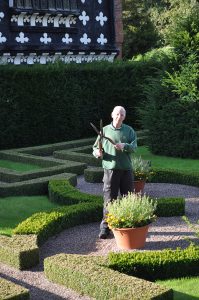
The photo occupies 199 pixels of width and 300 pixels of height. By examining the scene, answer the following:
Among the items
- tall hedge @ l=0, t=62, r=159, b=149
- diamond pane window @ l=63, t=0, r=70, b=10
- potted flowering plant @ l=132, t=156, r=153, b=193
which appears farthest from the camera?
diamond pane window @ l=63, t=0, r=70, b=10

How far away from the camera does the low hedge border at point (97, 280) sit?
5902 mm

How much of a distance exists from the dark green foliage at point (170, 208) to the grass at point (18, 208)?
2.09 meters

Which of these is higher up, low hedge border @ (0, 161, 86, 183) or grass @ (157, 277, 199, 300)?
low hedge border @ (0, 161, 86, 183)

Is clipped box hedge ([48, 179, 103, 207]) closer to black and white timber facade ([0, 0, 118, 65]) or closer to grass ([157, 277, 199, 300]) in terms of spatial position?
A: grass ([157, 277, 199, 300])

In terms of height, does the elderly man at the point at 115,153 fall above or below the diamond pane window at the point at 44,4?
below

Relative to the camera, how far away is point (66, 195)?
1044cm

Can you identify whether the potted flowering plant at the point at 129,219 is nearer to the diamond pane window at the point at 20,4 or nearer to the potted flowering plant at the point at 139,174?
the potted flowering plant at the point at 139,174

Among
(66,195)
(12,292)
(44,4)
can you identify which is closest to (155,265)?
(12,292)

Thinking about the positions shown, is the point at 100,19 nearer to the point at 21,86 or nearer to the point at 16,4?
the point at 16,4

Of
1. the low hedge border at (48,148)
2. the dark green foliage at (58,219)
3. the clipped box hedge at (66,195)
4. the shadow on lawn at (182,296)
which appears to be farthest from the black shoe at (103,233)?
the low hedge border at (48,148)

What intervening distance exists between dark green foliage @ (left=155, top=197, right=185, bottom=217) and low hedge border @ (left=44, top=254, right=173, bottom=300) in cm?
279

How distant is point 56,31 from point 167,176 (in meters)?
11.0

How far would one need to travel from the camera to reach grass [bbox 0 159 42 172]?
14648 mm

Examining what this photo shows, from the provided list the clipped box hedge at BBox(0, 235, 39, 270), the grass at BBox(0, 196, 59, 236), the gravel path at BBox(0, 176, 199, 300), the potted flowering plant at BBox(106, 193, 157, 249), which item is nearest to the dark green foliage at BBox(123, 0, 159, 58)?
the grass at BBox(0, 196, 59, 236)
